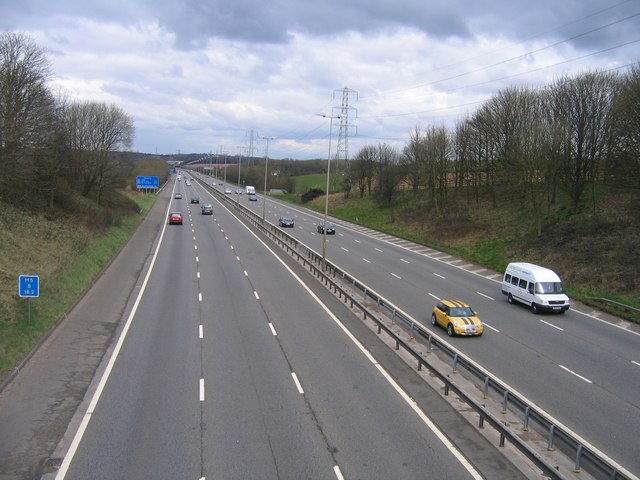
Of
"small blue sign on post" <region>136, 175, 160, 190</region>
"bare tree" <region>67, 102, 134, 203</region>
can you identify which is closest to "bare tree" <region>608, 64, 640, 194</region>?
"bare tree" <region>67, 102, 134, 203</region>

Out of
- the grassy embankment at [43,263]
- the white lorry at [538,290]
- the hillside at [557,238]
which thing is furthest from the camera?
the hillside at [557,238]

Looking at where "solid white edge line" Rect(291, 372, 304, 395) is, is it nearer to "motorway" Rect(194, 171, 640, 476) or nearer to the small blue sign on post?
"motorway" Rect(194, 171, 640, 476)

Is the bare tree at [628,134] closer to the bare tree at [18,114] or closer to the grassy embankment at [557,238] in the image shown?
the grassy embankment at [557,238]

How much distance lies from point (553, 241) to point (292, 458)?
1379 inches

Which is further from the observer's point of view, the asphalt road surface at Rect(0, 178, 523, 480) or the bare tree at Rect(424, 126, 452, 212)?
the bare tree at Rect(424, 126, 452, 212)

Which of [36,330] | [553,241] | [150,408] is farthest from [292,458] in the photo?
[553,241]

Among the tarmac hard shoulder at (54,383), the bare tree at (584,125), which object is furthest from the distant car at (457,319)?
the bare tree at (584,125)

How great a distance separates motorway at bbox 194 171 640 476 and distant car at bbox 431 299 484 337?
0.33 meters

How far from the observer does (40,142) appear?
40.0 metres

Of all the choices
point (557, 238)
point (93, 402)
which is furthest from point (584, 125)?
point (93, 402)

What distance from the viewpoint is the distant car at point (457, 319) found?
20750 mm

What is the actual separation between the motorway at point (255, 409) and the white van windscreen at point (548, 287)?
10045 millimetres

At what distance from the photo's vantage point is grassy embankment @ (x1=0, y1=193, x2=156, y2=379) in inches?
712

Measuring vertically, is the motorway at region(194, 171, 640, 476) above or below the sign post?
below
